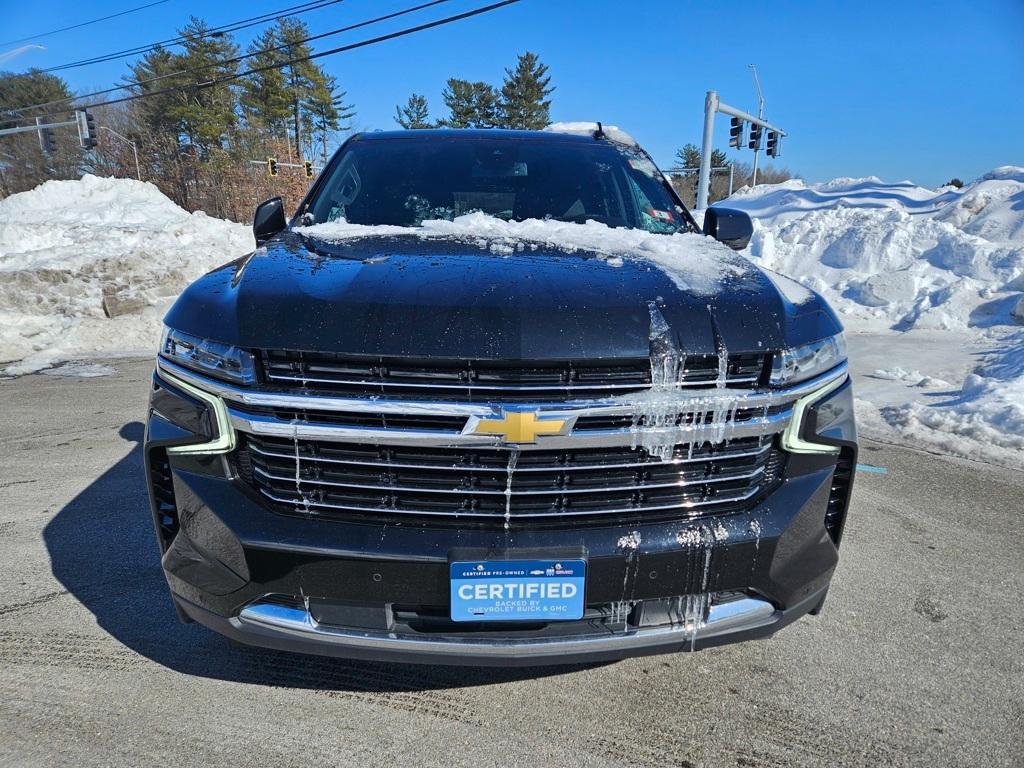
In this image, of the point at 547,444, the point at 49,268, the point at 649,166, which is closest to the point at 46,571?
the point at 547,444

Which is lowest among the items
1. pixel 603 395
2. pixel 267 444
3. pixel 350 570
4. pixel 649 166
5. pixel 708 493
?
pixel 350 570

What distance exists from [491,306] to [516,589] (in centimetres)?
74

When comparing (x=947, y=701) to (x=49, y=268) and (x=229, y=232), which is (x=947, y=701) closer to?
(x=49, y=268)

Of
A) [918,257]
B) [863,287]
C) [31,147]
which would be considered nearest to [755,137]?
[918,257]

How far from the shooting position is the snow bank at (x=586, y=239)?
2.08m

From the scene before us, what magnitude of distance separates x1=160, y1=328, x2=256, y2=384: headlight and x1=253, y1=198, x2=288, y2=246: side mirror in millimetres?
1121

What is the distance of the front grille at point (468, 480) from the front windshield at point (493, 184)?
135cm

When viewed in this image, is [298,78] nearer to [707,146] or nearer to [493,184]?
[707,146]

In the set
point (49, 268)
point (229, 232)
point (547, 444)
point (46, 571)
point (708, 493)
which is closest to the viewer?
point (547, 444)

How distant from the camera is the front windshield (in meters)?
2.92

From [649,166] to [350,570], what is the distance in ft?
8.89

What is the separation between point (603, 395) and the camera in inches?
66.4

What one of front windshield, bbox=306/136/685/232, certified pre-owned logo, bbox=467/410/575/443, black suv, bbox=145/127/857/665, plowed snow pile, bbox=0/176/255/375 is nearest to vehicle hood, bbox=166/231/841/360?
black suv, bbox=145/127/857/665

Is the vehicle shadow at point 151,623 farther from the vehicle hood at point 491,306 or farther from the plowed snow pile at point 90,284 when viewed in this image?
the plowed snow pile at point 90,284
